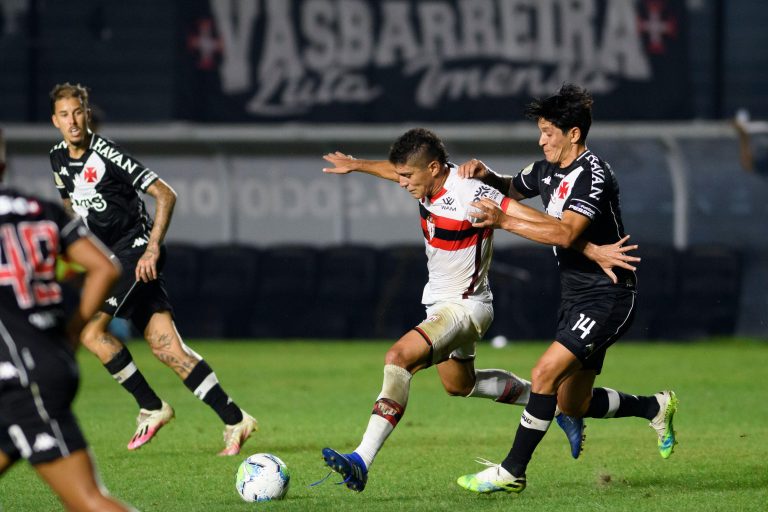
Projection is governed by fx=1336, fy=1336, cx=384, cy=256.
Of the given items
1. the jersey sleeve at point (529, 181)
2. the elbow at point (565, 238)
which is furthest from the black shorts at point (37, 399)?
the jersey sleeve at point (529, 181)

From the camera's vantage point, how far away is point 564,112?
287 inches

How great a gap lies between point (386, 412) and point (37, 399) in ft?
8.65

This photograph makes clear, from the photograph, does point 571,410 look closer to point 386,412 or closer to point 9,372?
point 386,412

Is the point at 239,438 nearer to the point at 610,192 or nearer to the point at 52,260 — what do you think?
the point at 610,192

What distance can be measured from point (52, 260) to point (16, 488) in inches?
124

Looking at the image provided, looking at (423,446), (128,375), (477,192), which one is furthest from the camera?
(423,446)

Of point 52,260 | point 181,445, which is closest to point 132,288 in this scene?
point 181,445

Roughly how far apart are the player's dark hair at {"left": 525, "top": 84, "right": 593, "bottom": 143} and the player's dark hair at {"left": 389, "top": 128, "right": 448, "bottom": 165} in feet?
2.00

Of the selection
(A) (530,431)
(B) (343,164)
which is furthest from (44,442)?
(B) (343,164)

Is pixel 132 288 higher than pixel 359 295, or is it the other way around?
pixel 132 288

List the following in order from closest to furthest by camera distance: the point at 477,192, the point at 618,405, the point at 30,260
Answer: the point at 30,260
the point at 477,192
the point at 618,405

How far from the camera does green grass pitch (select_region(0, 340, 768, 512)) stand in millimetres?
7020

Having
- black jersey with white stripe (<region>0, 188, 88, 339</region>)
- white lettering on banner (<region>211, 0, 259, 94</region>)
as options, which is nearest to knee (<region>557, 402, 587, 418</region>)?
black jersey with white stripe (<region>0, 188, 88, 339</region>)

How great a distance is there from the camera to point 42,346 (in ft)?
15.5
